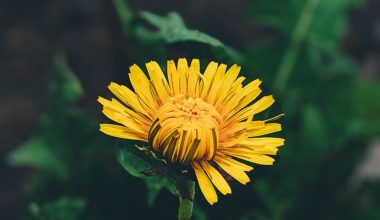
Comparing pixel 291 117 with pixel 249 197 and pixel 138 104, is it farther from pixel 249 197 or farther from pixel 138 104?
pixel 138 104

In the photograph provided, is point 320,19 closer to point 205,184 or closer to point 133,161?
point 133,161

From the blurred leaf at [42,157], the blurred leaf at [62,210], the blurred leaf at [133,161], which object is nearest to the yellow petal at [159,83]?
the blurred leaf at [133,161]

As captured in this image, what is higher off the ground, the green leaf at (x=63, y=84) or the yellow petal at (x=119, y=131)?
the green leaf at (x=63, y=84)

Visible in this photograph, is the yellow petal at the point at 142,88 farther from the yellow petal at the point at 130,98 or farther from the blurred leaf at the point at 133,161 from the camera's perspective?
the blurred leaf at the point at 133,161

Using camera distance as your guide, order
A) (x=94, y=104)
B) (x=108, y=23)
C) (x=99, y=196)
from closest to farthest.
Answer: (x=108, y=23) < (x=99, y=196) < (x=94, y=104)

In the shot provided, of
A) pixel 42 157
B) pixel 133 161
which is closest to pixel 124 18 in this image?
pixel 42 157

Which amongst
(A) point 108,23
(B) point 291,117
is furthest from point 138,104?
(B) point 291,117
